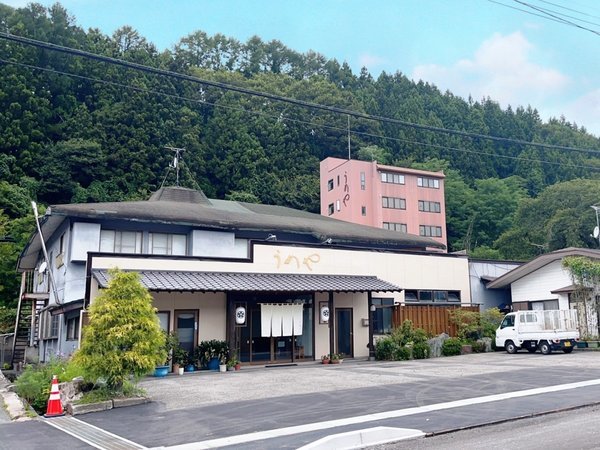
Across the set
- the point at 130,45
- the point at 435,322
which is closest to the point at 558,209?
the point at 435,322

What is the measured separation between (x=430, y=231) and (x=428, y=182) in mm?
5024

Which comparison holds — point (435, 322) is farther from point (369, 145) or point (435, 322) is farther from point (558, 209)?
point (369, 145)

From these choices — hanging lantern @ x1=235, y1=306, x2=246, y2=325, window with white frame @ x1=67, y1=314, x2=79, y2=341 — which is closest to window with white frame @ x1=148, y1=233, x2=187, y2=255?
window with white frame @ x1=67, y1=314, x2=79, y2=341

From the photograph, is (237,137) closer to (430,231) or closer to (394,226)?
(394,226)

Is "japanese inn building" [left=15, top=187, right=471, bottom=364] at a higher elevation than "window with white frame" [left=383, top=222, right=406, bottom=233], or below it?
below

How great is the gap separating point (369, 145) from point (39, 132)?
38.6m

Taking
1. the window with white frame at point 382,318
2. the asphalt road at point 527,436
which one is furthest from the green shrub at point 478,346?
the asphalt road at point 527,436

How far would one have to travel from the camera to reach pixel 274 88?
240 ft

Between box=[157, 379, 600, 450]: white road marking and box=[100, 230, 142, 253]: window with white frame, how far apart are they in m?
15.0

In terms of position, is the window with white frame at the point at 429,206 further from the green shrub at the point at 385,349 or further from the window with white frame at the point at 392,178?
the green shrub at the point at 385,349

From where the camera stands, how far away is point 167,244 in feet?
78.9

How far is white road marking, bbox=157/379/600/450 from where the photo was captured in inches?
352

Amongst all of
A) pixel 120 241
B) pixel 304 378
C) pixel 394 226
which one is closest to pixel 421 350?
pixel 304 378

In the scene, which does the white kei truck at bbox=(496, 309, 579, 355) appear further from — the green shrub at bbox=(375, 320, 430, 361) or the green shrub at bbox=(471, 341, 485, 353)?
the green shrub at bbox=(375, 320, 430, 361)
